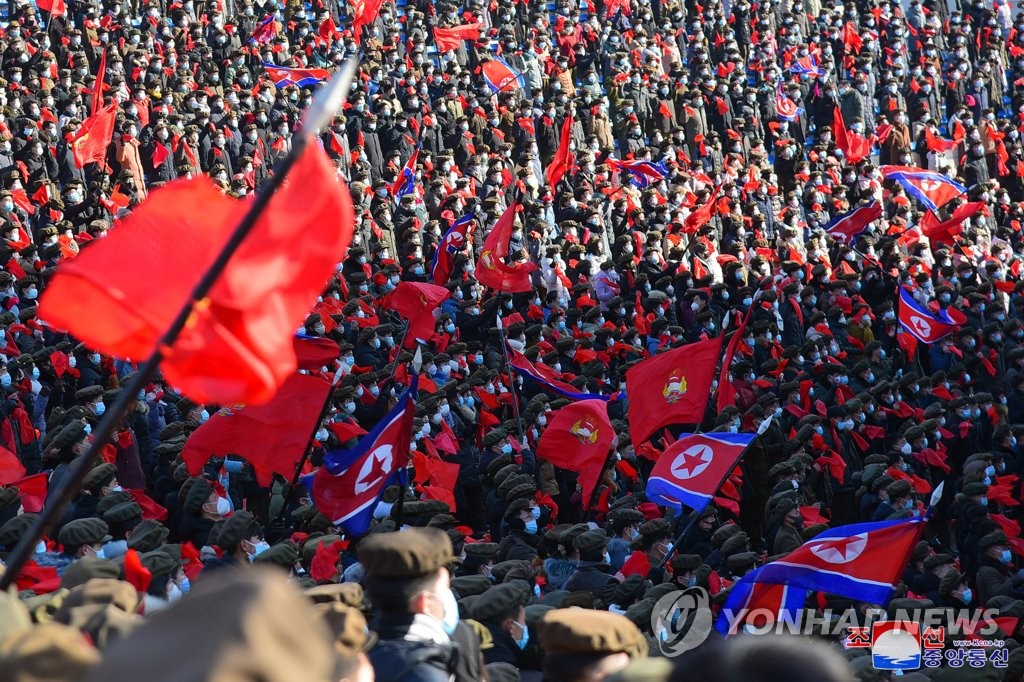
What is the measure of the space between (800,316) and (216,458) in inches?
338

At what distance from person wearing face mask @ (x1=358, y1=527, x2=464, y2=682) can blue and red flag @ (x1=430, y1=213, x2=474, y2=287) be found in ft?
43.4

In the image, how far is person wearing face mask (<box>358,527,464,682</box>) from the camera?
3.73m

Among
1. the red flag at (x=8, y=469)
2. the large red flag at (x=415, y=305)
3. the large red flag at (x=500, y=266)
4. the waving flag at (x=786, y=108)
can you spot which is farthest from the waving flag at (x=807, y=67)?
the red flag at (x=8, y=469)

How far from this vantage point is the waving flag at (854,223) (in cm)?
1881

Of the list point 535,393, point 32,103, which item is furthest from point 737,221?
point 32,103

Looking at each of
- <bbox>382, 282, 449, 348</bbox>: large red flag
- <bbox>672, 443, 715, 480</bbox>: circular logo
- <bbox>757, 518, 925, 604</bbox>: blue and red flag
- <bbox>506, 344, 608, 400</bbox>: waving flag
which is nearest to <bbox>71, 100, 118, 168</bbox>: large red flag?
<bbox>382, 282, 449, 348</bbox>: large red flag

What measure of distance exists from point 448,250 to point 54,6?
8293mm

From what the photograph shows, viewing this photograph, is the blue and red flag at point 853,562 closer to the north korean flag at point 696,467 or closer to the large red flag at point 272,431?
the north korean flag at point 696,467

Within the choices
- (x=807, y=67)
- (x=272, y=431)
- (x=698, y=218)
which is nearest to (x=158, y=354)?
(x=272, y=431)

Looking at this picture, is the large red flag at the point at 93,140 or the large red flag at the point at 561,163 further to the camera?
the large red flag at the point at 561,163

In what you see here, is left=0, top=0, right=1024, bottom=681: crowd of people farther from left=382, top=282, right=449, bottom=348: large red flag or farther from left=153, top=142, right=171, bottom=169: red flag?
left=382, top=282, right=449, bottom=348: large red flag

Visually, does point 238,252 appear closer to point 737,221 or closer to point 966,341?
point 966,341

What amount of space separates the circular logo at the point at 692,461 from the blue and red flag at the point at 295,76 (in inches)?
502

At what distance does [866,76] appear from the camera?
1018 inches
